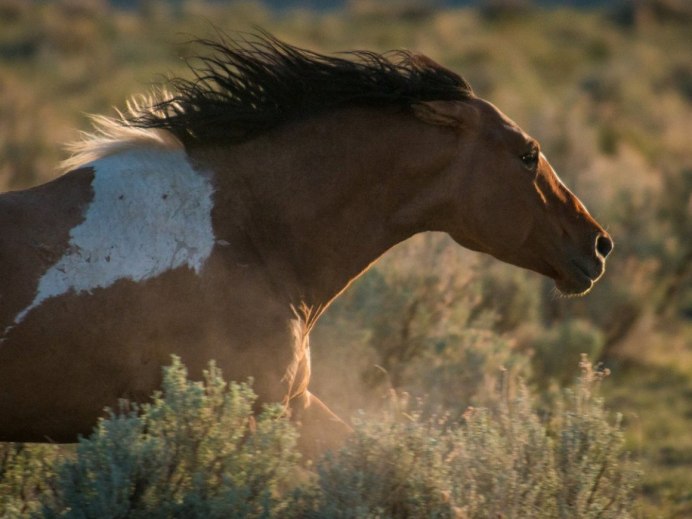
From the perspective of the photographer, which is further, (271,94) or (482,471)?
(271,94)

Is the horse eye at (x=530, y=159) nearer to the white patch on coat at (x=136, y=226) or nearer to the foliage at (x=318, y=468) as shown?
the foliage at (x=318, y=468)

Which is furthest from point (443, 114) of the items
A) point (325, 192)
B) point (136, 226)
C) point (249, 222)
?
point (136, 226)

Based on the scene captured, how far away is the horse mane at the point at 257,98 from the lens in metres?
4.51

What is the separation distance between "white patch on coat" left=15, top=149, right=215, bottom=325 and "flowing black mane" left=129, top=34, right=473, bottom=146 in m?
0.18

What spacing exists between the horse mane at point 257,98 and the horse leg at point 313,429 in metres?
1.11

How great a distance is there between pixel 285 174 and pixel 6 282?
1152 mm

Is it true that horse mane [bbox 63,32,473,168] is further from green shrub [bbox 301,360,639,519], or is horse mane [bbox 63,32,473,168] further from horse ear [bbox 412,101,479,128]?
green shrub [bbox 301,360,639,519]

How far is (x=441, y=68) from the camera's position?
4754 mm

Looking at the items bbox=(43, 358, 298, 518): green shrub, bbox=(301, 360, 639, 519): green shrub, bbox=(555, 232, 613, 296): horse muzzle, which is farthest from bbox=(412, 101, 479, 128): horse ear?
bbox=(43, 358, 298, 518): green shrub

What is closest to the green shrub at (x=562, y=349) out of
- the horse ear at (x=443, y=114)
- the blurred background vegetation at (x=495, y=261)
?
the blurred background vegetation at (x=495, y=261)

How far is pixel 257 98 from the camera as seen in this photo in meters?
4.60

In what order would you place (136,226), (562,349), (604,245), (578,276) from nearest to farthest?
(136,226), (578,276), (604,245), (562,349)

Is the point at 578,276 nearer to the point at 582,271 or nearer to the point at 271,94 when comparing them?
the point at 582,271

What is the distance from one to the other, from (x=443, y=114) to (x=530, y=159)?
1.47 ft
